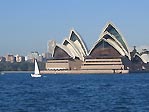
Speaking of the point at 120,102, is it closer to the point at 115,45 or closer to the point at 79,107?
the point at 79,107

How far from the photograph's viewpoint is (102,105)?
2019 cm

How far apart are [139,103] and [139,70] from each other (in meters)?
82.7

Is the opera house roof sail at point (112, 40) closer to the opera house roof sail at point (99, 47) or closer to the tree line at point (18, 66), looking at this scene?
the opera house roof sail at point (99, 47)

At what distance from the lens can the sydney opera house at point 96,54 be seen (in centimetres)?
9262

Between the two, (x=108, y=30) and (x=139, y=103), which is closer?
(x=139, y=103)

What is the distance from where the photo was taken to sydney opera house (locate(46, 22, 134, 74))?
304ft

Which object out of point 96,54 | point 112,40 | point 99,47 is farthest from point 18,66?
point 112,40

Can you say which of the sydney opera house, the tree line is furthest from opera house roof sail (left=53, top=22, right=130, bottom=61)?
the tree line

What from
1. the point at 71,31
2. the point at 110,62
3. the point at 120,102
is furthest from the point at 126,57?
the point at 120,102

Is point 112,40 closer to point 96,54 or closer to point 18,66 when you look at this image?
point 96,54

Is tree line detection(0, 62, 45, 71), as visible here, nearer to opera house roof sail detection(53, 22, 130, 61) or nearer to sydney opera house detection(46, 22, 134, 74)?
sydney opera house detection(46, 22, 134, 74)

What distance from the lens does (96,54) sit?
3812 inches

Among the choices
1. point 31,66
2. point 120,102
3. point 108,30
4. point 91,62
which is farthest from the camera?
point 31,66

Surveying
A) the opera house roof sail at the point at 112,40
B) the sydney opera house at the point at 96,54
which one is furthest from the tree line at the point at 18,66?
the opera house roof sail at the point at 112,40
